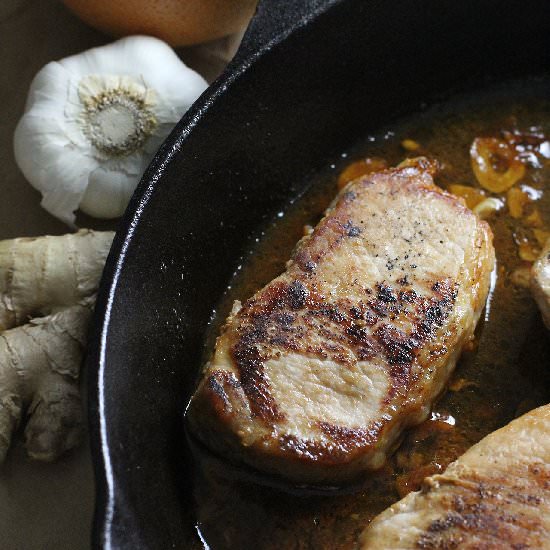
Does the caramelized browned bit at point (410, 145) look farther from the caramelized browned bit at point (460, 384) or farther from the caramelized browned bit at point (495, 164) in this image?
the caramelized browned bit at point (460, 384)

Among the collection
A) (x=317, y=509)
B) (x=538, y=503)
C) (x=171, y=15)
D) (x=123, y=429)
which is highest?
(x=171, y=15)

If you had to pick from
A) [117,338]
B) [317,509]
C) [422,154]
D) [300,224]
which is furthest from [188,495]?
[422,154]

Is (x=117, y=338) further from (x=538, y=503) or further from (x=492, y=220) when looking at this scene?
(x=492, y=220)

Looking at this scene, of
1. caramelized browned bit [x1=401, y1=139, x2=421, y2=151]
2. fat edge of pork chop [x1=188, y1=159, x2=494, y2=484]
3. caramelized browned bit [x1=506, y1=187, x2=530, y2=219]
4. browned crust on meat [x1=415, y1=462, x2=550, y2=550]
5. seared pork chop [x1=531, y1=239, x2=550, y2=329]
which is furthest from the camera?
caramelized browned bit [x1=401, y1=139, x2=421, y2=151]

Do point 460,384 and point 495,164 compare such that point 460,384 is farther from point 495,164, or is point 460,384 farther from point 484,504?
point 495,164

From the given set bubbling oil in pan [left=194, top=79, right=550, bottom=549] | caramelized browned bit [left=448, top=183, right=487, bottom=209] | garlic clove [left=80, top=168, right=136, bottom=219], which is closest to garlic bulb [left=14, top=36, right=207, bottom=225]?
garlic clove [left=80, top=168, right=136, bottom=219]

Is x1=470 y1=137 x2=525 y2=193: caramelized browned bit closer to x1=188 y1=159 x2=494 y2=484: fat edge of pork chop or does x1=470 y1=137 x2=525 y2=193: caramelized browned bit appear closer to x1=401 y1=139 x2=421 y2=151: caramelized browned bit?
x1=401 y1=139 x2=421 y2=151: caramelized browned bit

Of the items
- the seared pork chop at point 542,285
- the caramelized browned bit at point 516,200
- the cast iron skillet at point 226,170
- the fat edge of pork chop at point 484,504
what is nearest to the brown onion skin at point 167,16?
the cast iron skillet at point 226,170
